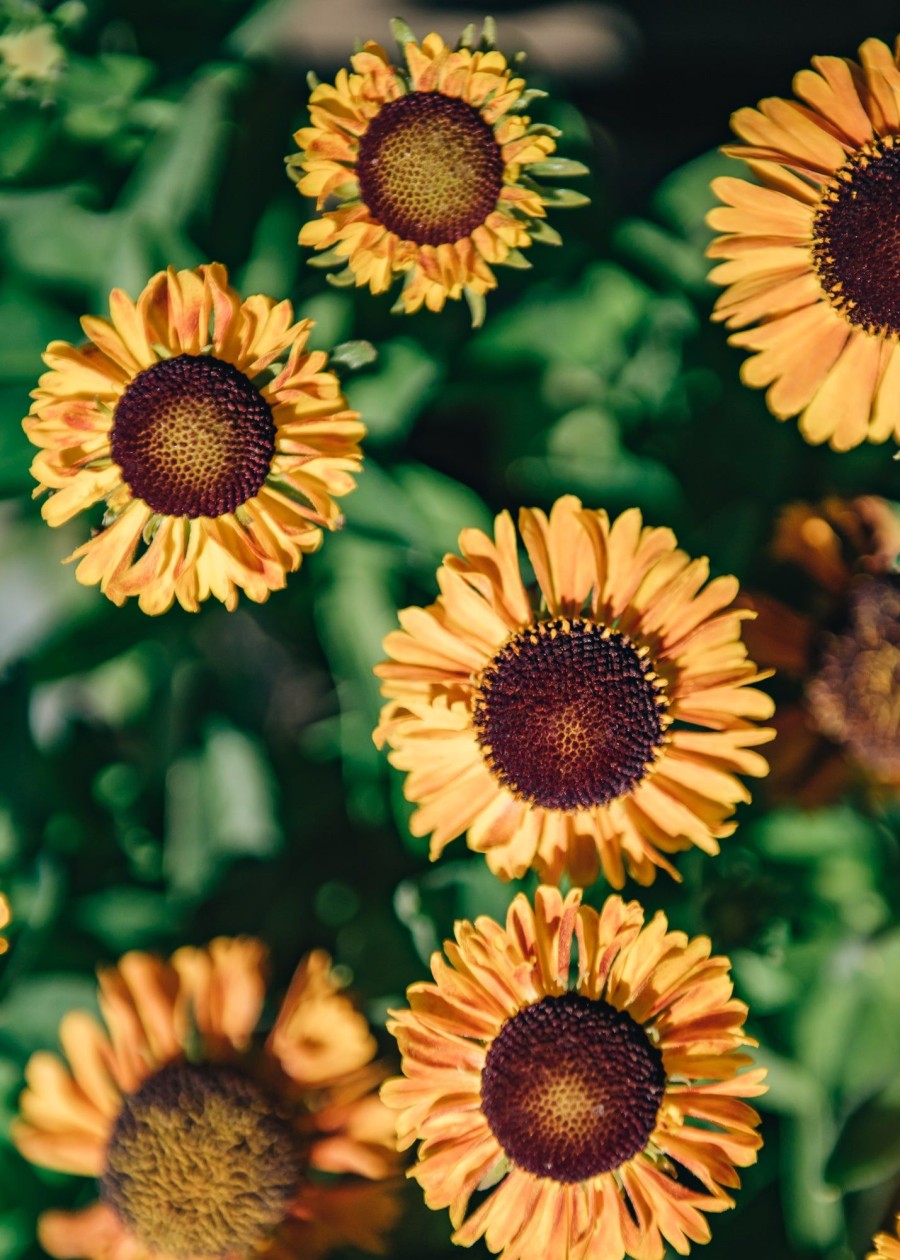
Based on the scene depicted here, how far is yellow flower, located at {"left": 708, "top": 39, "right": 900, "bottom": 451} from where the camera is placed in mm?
1342

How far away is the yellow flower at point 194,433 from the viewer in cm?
127

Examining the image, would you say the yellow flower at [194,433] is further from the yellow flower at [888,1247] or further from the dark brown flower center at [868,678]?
the yellow flower at [888,1247]

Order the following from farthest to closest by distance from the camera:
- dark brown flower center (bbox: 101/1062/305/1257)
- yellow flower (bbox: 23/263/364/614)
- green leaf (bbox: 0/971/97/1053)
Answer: green leaf (bbox: 0/971/97/1053), dark brown flower center (bbox: 101/1062/305/1257), yellow flower (bbox: 23/263/364/614)

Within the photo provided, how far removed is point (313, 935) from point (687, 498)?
Result: 0.83 meters

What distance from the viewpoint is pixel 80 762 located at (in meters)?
1.80

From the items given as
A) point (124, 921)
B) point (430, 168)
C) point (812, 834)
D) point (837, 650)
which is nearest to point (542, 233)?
point (430, 168)

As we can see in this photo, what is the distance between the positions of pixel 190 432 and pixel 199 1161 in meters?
0.90

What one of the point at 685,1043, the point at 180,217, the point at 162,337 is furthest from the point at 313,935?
the point at 180,217

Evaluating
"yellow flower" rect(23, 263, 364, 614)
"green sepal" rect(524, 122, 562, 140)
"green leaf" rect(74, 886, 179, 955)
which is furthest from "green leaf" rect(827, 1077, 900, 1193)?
"green sepal" rect(524, 122, 562, 140)

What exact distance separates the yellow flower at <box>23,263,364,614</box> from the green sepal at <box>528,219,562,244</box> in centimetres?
29

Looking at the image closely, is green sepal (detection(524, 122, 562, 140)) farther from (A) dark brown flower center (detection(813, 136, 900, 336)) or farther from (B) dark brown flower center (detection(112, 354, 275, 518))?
(B) dark brown flower center (detection(112, 354, 275, 518))

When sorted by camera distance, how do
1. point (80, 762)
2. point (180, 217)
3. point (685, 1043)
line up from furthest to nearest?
point (80, 762) → point (180, 217) → point (685, 1043)

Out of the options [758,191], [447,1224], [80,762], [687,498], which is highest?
[758,191]

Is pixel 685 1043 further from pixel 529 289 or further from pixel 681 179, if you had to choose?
pixel 681 179
